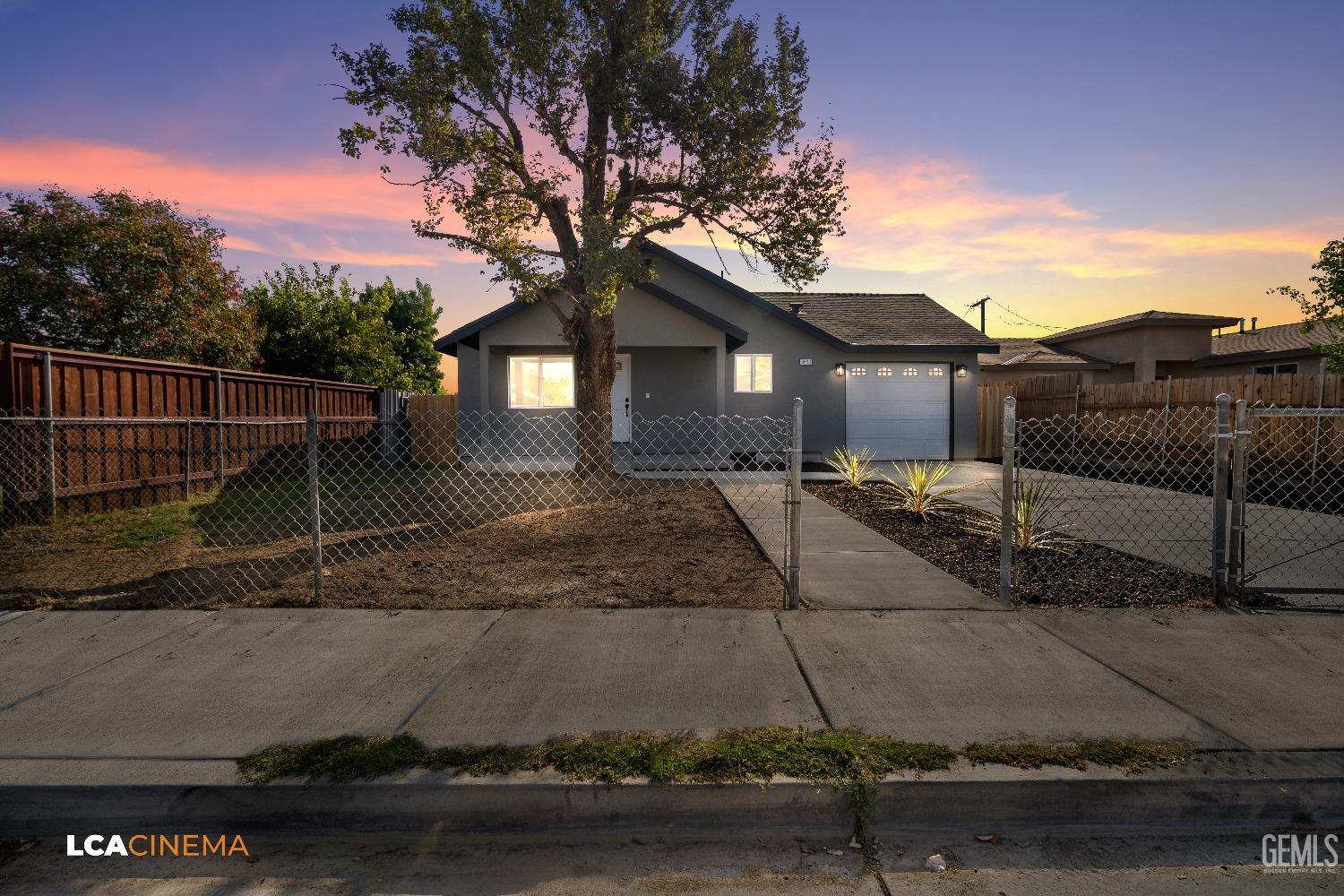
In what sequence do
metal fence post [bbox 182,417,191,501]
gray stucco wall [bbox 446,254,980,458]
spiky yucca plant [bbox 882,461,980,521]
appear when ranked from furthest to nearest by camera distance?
gray stucco wall [bbox 446,254,980,458], metal fence post [bbox 182,417,191,501], spiky yucca plant [bbox 882,461,980,521]

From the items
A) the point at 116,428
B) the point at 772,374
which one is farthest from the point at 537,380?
the point at 116,428

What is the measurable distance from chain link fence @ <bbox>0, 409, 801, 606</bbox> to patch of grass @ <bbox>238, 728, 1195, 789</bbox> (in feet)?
7.29

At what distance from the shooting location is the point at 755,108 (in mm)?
11805

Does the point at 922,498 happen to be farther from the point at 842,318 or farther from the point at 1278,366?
the point at 1278,366

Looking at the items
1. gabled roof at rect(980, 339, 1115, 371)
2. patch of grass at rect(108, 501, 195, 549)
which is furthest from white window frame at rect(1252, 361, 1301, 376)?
patch of grass at rect(108, 501, 195, 549)

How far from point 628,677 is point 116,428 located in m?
9.53

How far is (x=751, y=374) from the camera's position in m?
19.4

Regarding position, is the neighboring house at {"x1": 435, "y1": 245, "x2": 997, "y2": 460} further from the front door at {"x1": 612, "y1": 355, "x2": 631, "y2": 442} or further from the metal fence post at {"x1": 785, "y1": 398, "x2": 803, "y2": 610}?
the metal fence post at {"x1": 785, "y1": 398, "x2": 803, "y2": 610}

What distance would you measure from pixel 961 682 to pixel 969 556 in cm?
353

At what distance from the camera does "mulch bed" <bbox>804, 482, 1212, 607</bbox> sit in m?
5.67

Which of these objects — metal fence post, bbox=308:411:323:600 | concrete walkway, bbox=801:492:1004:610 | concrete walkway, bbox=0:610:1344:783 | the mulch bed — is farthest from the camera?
the mulch bed

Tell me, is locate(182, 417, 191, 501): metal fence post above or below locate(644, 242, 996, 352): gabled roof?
below

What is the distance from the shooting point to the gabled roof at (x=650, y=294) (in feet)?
52.9
